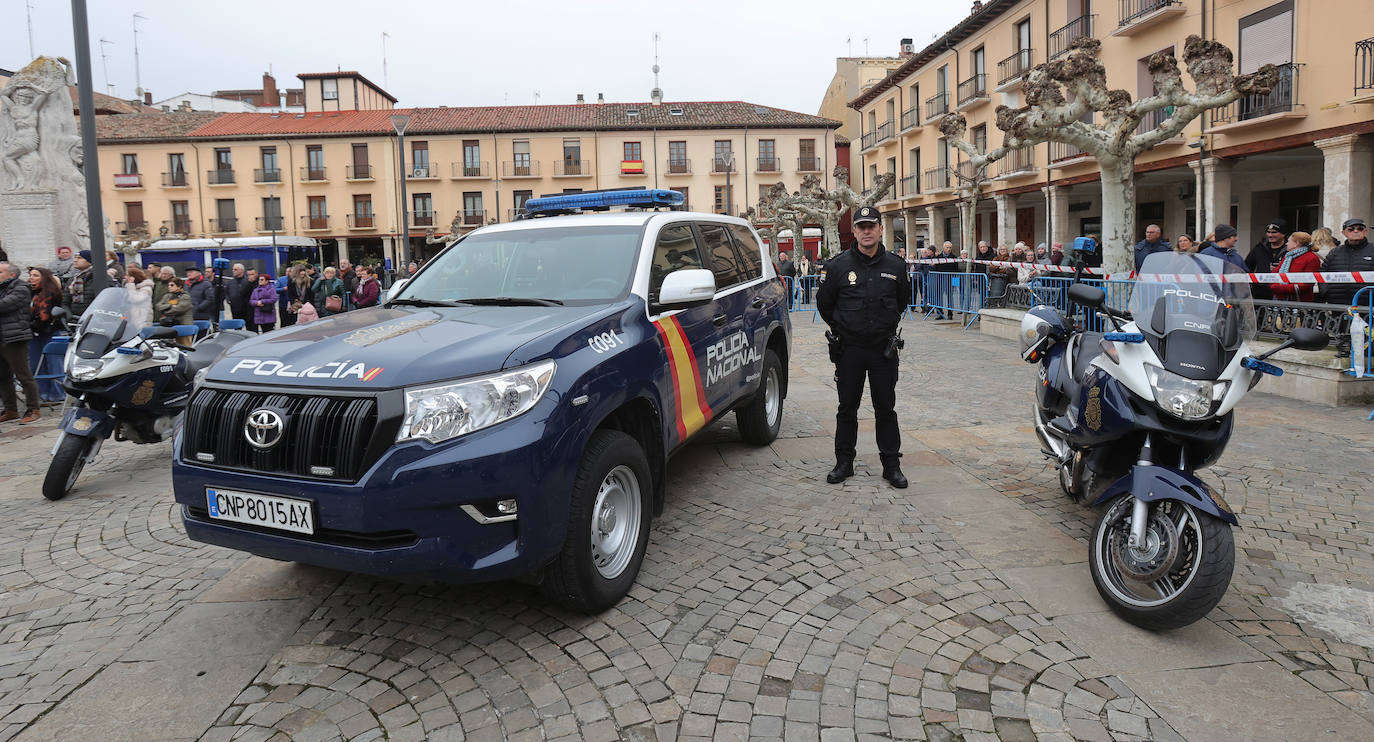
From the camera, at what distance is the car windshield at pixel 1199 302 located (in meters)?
3.62

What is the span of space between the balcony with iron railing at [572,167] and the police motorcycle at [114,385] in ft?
156

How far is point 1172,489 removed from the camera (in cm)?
336

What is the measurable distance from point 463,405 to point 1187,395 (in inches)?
114

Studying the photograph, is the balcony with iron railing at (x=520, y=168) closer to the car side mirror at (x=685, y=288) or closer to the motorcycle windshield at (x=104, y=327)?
the motorcycle windshield at (x=104, y=327)

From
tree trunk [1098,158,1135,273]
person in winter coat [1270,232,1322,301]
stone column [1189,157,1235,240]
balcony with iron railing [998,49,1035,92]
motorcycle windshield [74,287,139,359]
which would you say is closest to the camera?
motorcycle windshield [74,287,139,359]

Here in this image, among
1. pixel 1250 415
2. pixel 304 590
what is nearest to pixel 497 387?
pixel 304 590

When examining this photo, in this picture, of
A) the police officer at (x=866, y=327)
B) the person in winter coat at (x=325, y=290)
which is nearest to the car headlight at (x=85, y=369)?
the police officer at (x=866, y=327)

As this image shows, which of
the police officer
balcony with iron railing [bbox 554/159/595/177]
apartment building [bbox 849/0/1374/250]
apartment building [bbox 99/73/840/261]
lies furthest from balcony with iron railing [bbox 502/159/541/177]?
the police officer

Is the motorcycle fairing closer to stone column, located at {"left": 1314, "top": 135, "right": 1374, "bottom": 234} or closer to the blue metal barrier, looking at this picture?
the blue metal barrier

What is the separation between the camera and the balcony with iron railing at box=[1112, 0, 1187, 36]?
21.9 m

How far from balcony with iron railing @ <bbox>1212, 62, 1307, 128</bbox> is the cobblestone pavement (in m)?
17.6

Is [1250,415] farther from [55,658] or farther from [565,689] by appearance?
[55,658]

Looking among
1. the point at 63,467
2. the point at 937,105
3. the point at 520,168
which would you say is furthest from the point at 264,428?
the point at 520,168

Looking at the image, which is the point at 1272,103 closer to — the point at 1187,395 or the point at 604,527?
the point at 1187,395
